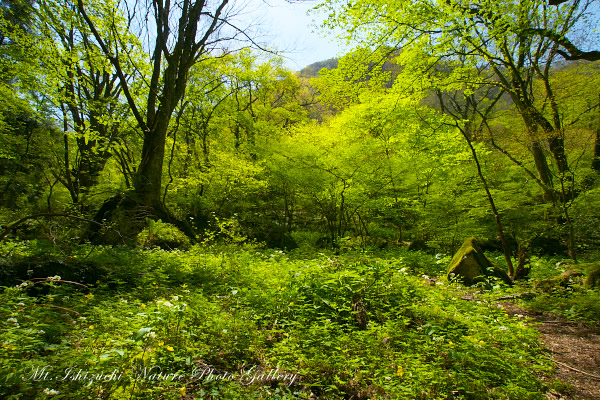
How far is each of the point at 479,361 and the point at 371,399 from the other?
3.36 feet

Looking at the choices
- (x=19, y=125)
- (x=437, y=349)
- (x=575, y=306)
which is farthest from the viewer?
(x=19, y=125)

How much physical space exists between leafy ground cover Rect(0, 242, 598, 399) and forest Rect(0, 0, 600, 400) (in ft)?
0.07

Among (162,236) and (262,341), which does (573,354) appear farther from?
(162,236)

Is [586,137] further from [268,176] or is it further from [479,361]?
[268,176]

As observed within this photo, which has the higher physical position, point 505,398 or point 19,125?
point 19,125

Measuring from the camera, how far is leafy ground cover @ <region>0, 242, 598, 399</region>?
188 centimetres

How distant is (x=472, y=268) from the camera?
5.94 m

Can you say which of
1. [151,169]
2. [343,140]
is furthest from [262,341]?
[343,140]

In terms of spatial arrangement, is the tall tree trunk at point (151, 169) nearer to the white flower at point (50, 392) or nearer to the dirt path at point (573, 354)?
the white flower at point (50, 392)

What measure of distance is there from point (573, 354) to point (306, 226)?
12.8 metres

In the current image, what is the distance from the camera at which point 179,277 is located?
14.9 ft

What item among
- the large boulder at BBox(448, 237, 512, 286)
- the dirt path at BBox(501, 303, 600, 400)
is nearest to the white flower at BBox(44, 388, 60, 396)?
the dirt path at BBox(501, 303, 600, 400)

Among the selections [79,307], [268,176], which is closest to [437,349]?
[79,307]

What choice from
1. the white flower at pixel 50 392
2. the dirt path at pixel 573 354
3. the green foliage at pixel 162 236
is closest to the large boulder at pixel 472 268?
the dirt path at pixel 573 354
